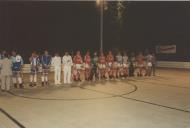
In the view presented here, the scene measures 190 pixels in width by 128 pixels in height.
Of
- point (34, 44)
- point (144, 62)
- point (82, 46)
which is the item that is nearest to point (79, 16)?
point (82, 46)

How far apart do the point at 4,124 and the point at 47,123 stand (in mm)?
1320

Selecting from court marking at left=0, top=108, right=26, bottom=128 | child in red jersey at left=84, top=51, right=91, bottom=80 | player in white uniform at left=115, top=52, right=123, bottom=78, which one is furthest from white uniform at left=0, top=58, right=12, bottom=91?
player in white uniform at left=115, top=52, right=123, bottom=78

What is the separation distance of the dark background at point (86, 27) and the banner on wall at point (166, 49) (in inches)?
17.2

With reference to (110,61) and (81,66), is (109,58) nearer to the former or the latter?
(110,61)

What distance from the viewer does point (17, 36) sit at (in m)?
43.1

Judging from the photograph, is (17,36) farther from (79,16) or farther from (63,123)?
(63,123)

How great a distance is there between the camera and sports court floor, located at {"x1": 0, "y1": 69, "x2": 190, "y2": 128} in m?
12.0

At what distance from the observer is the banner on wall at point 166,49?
4038cm

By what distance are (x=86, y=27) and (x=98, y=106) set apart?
109 ft

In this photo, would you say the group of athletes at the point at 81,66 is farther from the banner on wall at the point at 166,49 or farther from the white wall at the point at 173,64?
the banner on wall at the point at 166,49

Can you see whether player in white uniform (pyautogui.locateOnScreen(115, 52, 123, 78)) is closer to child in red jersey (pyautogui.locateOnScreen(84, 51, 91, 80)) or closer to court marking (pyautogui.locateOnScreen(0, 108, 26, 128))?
child in red jersey (pyautogui.locateOnScreen(84, 51, 91, 80))

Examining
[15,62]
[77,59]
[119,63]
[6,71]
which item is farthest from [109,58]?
[6,71]

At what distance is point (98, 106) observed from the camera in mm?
14820

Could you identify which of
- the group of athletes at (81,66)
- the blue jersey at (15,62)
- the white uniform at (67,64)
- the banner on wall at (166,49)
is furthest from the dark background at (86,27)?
the blue jersey at (15,62)
